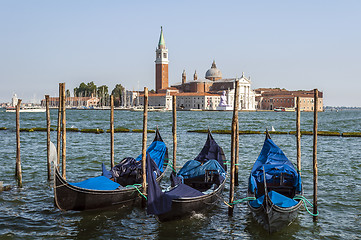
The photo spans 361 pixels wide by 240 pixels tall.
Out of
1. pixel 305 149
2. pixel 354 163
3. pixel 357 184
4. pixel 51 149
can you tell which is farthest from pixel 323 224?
pixel 305 149

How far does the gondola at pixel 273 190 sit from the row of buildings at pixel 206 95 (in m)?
86.2

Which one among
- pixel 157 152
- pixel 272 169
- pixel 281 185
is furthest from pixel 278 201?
pixel 157 152

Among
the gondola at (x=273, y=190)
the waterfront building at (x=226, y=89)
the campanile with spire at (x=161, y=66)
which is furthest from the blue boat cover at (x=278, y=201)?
the campanile with spire at (x=161, y=66)

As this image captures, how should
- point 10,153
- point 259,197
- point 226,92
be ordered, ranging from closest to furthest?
1. point 259,197
2. point 10,153
3. point 226,92

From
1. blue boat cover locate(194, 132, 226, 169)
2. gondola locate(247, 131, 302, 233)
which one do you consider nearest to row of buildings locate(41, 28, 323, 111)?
blue boat cover locate(194, 132, 226, 169)

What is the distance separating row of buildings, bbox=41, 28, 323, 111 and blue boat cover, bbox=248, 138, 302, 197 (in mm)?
85891

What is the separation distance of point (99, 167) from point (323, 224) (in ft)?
27.4

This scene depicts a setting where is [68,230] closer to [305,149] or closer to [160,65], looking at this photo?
[305,149]

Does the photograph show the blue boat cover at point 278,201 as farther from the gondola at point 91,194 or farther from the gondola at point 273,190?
the gondola at point 91,194

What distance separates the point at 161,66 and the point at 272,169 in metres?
95.4

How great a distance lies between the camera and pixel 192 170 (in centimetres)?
977

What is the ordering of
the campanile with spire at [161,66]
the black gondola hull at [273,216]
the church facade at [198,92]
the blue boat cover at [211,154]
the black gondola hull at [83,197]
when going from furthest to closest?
the campanile with spire at [161,66], the church facade at [198,92], the blue boat cover at [211,154], the black gondola hull at [83,197], the black gondola hull at [273,216]

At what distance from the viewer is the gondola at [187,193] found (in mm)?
7133

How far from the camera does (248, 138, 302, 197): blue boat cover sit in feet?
27.8
